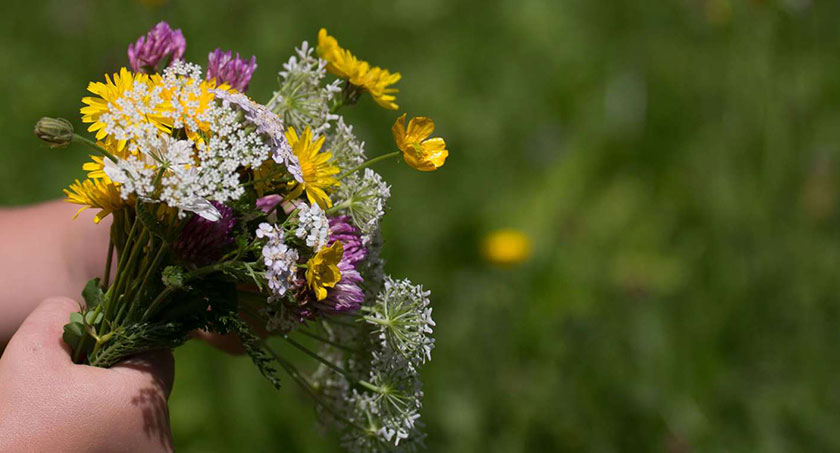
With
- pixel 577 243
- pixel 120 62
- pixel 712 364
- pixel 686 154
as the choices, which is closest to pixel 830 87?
pixel 686 154

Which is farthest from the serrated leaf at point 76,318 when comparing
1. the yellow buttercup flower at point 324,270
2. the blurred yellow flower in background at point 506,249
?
the blurred yellow flower in background at point 506,249

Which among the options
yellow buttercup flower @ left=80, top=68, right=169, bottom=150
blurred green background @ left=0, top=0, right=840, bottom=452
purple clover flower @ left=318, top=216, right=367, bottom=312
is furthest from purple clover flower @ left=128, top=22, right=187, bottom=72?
blurred green background @ left=0, top=0, right=840, bottom=452

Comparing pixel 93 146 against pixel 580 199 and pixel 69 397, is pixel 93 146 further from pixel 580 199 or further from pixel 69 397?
pixel 580 199

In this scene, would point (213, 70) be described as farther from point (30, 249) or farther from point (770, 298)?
point (770, 298)

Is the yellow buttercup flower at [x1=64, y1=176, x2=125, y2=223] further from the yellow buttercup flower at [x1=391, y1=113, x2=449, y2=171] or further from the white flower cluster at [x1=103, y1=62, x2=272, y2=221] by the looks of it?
the yellow buttercup flower at [x1=391, y1=113, x2=449, y2=171]

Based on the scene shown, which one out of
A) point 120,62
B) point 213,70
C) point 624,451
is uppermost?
point 213,70

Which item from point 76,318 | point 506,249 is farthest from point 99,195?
point 506,249

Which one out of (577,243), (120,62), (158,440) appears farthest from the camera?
(120,62)
